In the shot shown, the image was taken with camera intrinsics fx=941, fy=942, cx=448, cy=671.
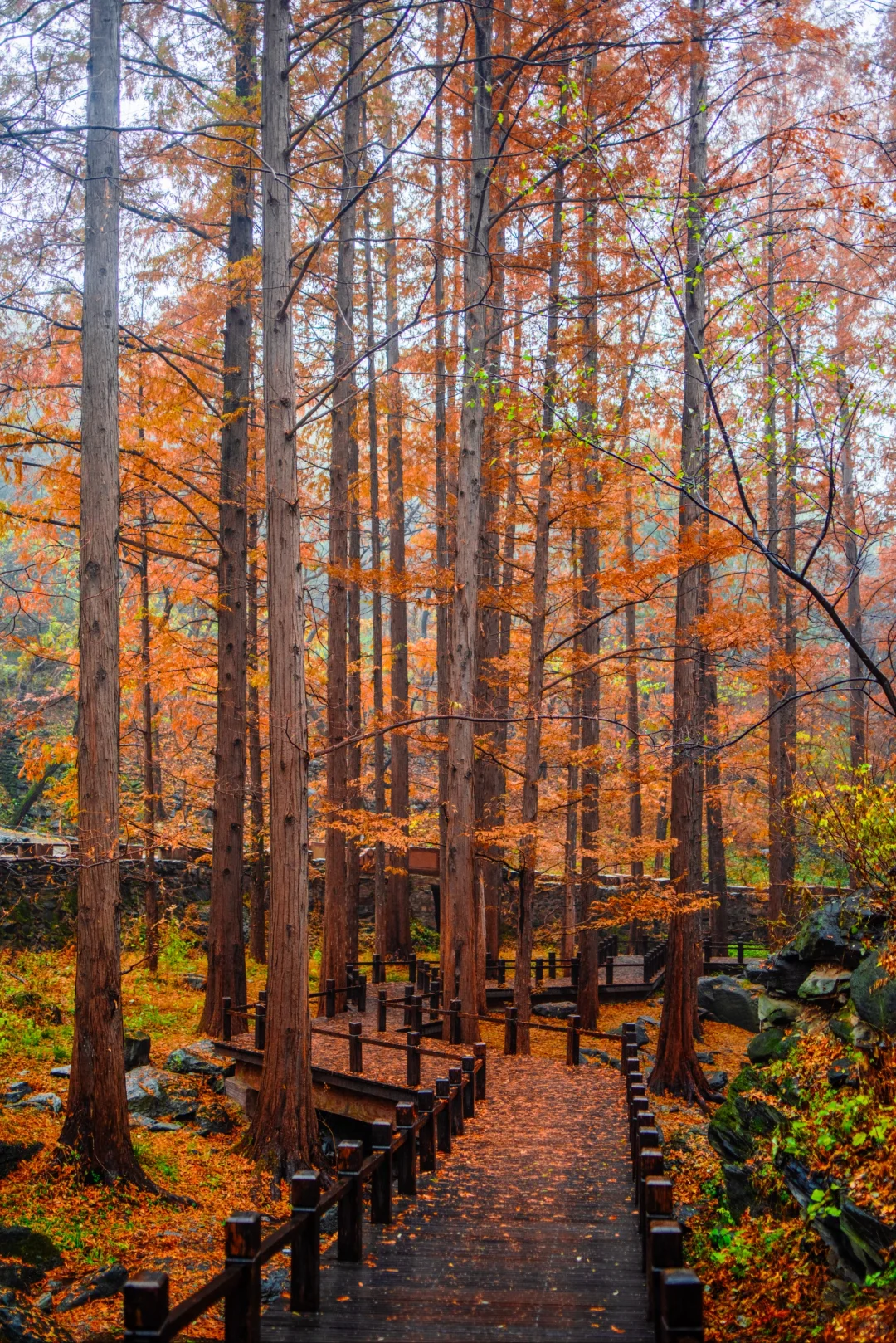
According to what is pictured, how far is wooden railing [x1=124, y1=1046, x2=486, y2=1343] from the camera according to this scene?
3.45m

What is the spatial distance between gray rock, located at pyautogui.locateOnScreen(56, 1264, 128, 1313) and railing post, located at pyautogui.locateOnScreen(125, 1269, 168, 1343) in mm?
2995

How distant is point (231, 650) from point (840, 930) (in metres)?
9.28

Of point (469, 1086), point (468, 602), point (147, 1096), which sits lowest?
point (147, 1096)

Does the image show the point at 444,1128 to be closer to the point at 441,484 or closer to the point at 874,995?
the point at 874,995

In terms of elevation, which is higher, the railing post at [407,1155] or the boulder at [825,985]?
the boulder at [825,985]

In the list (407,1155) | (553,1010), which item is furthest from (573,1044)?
(553,1010)

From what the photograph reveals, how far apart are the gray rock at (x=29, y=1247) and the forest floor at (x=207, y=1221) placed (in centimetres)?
8

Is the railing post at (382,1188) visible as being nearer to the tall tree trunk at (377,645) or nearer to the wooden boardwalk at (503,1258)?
the wooden boardwalk at (503,1258)

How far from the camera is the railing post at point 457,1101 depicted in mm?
8865

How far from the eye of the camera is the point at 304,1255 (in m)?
4.54

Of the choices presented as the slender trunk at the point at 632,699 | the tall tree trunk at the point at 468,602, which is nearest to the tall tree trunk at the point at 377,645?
the slender trunk at the point at 632,699

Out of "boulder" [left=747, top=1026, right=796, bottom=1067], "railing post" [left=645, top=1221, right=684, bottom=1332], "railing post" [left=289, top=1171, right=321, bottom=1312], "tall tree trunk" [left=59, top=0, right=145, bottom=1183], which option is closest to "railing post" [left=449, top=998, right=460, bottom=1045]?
"boulder" [left=747, top=1026, right=796, bottom=1067]

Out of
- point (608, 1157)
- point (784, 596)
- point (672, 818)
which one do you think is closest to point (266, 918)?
point (672, 818)

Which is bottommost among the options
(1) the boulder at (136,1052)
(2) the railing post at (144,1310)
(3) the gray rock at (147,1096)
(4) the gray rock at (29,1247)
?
(3) the gray rock at (147,1096)
